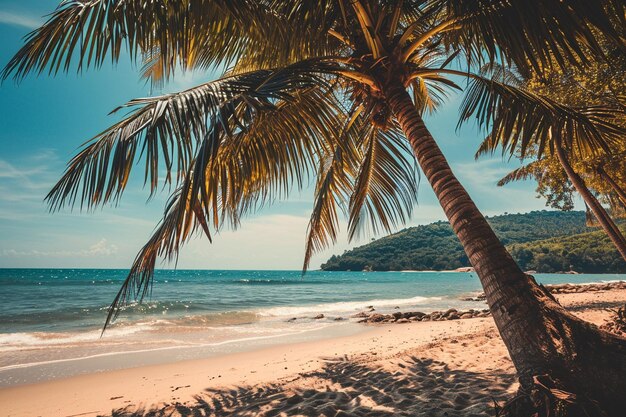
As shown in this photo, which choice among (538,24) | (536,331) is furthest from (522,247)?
(536,331)

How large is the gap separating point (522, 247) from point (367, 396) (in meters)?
70.1

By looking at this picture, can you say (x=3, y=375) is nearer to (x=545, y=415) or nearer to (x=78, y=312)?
(x=545, y=415)

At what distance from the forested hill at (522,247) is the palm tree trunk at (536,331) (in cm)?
5327

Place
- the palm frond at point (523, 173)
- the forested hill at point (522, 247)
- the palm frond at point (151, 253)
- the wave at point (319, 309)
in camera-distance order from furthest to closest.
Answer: the forested hill at point (522, 247) < the wave at point (319, 309) < the palm frond at point (523, 173) < the palm frond at point (151, 253)

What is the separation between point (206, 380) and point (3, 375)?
13.1 feet

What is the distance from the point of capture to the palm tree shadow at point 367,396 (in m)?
3.14

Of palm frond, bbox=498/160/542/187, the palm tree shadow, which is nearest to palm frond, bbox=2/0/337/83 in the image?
the palm tree shadow

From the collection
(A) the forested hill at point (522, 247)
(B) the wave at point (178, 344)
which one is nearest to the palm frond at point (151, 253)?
(B) the wave at point (178, 344)

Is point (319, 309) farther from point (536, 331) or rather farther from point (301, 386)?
point (536, 331)

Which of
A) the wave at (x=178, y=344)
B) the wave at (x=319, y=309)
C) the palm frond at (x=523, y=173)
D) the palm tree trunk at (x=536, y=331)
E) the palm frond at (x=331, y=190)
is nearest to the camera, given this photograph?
the palm tree trunk at (x=536, y=331)

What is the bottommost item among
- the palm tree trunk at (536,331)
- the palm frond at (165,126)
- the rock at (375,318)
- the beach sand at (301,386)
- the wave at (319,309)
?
the wave at (319,309)

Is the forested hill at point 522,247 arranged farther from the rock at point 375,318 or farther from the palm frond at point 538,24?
the palm frond at point 538,24

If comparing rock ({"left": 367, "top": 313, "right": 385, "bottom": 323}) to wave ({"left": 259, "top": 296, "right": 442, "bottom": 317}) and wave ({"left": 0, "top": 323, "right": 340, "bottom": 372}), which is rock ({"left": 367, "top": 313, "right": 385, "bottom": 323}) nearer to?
wave ({"left": 0, "top": 323, "right": 340, "bottom": 372})

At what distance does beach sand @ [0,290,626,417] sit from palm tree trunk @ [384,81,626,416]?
3.27ft
